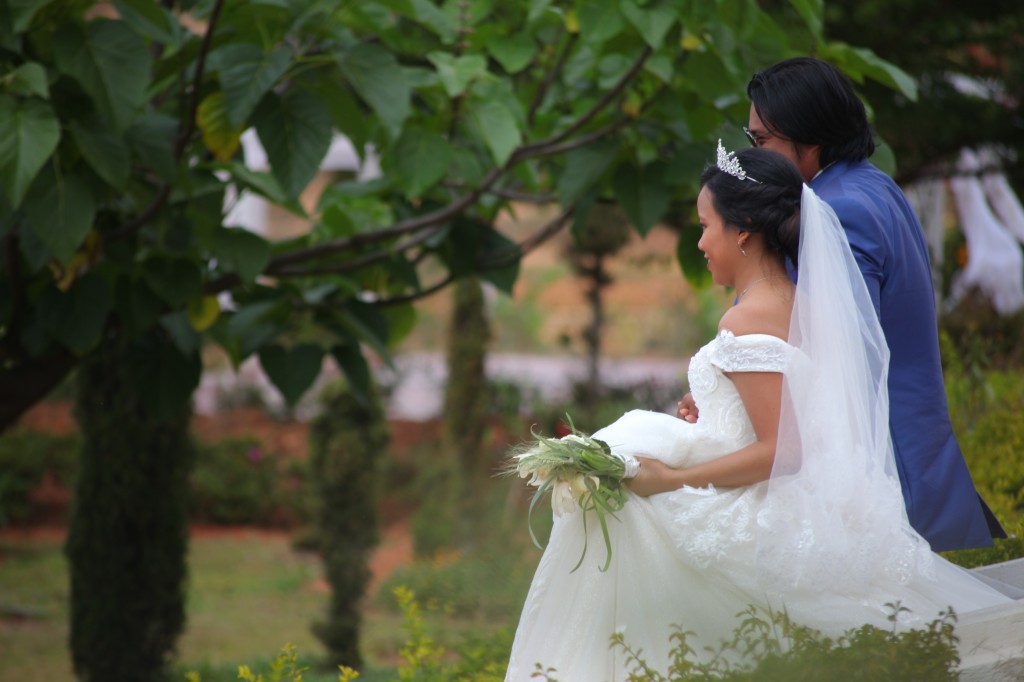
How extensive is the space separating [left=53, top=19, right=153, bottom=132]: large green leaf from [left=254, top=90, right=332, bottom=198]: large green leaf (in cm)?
34

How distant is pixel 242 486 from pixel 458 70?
27.8 ft

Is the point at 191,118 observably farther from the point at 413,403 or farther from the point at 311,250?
the point at 413,403

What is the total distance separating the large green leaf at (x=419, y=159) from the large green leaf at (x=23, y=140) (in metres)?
1.03

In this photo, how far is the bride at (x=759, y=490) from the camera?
6.75ft

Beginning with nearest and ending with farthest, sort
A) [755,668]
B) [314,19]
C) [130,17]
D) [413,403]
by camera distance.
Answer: [755,668], [130,17], [314,19], [413,403]

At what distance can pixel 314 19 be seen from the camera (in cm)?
298

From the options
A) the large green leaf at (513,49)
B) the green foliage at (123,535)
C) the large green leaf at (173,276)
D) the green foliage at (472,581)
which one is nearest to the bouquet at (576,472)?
the large green leaf at (173,276)

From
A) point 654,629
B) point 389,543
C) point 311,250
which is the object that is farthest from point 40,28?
point 389,543

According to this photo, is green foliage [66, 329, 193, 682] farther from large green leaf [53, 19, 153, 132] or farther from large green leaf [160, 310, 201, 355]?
large green leaf [53, 19, 153, 132]

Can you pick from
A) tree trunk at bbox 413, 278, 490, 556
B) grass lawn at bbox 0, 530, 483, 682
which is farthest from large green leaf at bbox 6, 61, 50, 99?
tree trunk at bbox 413, 278, 490, 556

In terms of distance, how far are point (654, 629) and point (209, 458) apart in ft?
31.6

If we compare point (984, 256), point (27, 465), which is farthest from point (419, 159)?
point (27, 465)

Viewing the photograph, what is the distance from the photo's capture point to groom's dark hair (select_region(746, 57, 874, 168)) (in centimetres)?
224

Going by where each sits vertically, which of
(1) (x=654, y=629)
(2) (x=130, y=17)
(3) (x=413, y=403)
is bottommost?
(3) (x=413, y=403)
